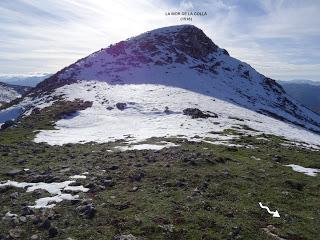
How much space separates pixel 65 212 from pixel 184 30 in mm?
116176

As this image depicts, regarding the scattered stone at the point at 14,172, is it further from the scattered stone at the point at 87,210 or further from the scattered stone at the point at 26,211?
the scattered stone at the point at 87,210

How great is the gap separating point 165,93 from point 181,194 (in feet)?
194

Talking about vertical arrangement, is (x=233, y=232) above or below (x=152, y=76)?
below

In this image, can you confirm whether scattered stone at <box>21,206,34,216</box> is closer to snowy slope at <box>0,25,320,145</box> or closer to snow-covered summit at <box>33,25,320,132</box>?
snowy slope at <box>0,25,320,145</box>

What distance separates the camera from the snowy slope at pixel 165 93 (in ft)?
184

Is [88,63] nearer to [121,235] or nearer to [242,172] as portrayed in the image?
[242,172]

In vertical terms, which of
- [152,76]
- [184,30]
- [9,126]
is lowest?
[9,126]

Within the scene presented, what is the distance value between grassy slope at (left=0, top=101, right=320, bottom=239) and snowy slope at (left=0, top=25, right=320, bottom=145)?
11.3 meters

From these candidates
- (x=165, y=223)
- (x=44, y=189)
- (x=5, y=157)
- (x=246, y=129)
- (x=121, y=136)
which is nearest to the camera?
(x=165, y=223)

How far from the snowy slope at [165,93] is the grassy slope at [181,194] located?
11.3 metres

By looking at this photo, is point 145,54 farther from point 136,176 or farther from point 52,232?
point 52,232

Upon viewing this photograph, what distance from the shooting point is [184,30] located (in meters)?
131

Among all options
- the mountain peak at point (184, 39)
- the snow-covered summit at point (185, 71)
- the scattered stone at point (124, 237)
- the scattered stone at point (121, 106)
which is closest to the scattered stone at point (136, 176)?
the scattered stone at point (124, 237)

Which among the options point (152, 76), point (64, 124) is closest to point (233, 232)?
point (64, 124)
